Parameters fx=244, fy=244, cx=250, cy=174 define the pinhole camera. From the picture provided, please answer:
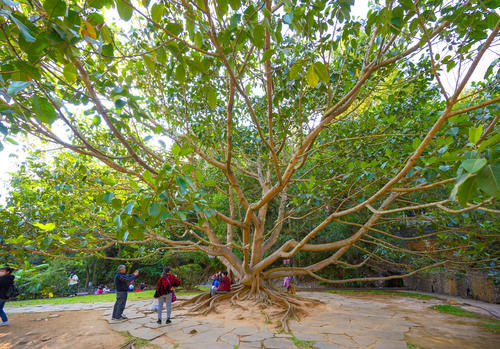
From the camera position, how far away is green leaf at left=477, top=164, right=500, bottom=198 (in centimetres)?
99

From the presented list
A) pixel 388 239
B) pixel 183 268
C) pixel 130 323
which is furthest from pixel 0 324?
pixel 388 239

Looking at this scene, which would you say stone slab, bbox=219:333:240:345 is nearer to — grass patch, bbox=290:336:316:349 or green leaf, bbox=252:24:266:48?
grass patch, bbox=290:336:316:349

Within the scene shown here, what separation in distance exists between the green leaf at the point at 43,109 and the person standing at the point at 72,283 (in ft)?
39.2

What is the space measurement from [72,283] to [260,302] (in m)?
8.90

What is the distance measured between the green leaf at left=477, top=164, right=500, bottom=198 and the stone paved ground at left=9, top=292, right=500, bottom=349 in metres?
3.37

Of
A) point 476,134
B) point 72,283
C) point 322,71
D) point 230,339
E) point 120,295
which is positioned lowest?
point 230,339

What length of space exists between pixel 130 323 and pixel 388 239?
9311 mm

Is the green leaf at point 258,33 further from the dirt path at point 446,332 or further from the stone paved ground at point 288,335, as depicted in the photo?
the dirt path at point 446,332

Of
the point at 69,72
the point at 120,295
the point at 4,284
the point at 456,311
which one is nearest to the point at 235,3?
the point at 69,72

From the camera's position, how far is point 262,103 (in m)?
4.84

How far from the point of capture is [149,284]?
43.8 feet

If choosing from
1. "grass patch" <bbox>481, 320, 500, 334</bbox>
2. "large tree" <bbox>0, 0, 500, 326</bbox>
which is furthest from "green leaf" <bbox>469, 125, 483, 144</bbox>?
"grass patch" <bbox>481, 320, 500, 334</bbox>

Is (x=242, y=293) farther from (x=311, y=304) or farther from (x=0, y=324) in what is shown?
(x=0, y=324)

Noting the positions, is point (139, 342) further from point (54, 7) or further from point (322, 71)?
point (322, 71)
